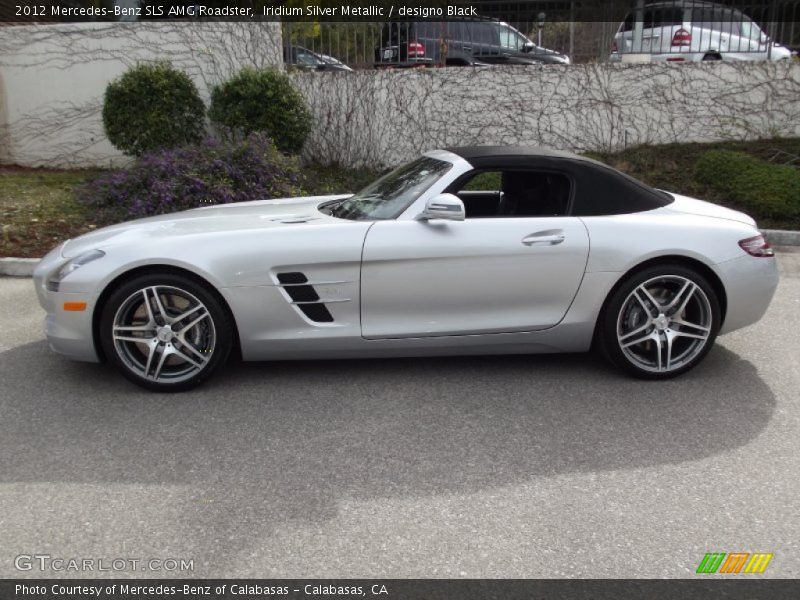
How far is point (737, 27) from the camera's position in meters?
11.4

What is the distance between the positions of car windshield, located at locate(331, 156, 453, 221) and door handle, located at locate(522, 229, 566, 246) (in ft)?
2.17

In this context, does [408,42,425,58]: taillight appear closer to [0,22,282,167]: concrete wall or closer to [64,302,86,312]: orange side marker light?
[0,22,282,167]: concrete wall

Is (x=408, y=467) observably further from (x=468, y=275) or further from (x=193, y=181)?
(x=193, y=181)

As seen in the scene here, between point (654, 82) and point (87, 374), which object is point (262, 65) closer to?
point (654, 82)

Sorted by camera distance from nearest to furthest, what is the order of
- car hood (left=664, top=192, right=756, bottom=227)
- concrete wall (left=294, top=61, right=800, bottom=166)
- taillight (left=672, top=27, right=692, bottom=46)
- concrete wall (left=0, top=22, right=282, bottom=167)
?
car hood (left=664, top=192, right=756, bottom=227), concrete wall (left=294, top=61, right=800, bottom=166), concrete wall (left=0, top=22, right=282, bottom=167), taillight (left=672, top=27, right=692, bottom=46)

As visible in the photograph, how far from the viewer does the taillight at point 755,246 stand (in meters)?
4.43

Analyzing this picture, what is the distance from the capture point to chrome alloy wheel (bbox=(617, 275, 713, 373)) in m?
4.37

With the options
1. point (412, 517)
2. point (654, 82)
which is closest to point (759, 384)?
point (412, 517)

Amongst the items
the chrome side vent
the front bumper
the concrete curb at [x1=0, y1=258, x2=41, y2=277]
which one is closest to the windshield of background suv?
the concrete curb at [x1=0, y1=258, x2=41, y2=277]

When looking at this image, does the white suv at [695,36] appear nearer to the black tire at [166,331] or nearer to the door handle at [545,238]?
the door handle at [545,238]

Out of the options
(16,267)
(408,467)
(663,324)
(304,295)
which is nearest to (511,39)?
(16,267)

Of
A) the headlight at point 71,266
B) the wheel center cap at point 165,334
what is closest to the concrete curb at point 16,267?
the headlight at point 71,266

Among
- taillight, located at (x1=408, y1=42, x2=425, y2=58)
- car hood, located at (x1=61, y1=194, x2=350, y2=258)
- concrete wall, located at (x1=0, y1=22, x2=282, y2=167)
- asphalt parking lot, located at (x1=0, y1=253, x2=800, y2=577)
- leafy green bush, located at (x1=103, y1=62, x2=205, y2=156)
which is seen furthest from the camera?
taillight, located at (x1=408, y1=42, x2=425, y2=58)

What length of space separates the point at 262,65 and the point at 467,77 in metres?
3.05
